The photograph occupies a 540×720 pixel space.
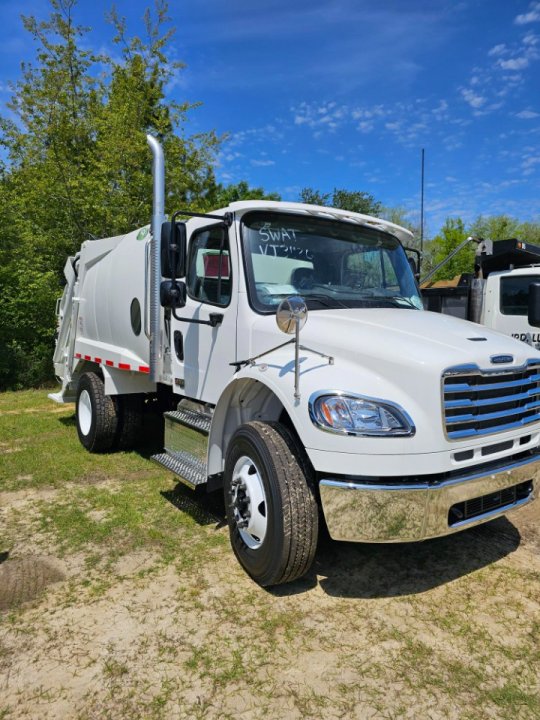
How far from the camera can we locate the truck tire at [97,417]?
5.96 metres

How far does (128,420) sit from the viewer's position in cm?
613

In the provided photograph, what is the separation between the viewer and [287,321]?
2822mm

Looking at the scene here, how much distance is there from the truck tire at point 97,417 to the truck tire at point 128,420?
0.06 metres

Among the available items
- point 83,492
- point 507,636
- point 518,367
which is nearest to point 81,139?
point 83,492

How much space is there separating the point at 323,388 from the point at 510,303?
7213 mm

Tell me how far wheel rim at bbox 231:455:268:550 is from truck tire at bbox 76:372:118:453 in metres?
3.11

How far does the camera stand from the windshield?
371 centimetres

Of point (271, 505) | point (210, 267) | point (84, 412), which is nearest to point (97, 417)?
point (84, 412)

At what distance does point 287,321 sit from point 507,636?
2042 mm

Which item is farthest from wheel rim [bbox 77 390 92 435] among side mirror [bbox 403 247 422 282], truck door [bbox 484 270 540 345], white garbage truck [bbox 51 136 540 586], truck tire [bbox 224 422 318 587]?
Answer: truck door [bbox 484 270 540 345]

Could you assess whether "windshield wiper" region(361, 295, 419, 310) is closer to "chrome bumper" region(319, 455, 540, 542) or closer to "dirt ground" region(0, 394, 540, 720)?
"chrome bumper" region(319, 455, 540, 542)

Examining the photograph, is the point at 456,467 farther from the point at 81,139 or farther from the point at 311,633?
the point at 81,139

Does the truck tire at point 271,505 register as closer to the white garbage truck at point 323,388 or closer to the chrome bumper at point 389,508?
the white garbage truck at point 323,388

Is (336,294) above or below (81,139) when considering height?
below
